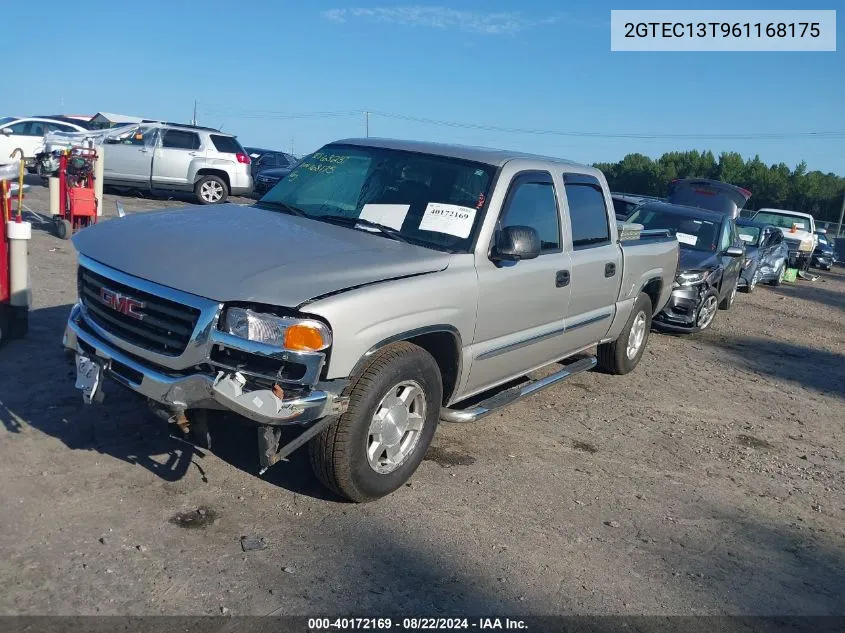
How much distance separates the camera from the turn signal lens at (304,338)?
3.44 meters

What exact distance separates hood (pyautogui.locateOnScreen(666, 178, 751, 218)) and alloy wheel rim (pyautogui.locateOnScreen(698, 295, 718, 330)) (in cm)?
729

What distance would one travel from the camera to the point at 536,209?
5.23 m

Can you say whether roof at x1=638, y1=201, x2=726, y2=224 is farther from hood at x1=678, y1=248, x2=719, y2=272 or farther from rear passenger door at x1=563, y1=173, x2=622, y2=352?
rear passenger door at x1=563, y1=173, x2=622, y2=352

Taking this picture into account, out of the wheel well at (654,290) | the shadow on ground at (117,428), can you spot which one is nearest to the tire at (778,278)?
the wheel well at (654,290)

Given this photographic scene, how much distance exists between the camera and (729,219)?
11492 mm

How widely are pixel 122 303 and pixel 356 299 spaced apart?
3.99 ft

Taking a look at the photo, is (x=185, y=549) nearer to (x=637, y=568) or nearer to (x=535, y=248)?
(x=637, y=568)

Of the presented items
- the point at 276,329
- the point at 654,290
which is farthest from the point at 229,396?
the point at 654,290

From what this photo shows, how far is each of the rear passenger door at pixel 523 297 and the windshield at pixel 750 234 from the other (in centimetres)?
1156

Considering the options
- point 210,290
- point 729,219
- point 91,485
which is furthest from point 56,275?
point 729,219

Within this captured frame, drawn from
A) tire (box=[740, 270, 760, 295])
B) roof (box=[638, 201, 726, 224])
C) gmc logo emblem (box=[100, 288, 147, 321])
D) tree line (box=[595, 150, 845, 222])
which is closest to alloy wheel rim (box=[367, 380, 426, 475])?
gmc logo emblem (box=[100, 288, 147, 321])

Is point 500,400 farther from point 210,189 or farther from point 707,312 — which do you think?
point 210,189

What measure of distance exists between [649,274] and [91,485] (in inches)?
198

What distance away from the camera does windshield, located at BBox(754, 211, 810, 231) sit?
22.5 metres
